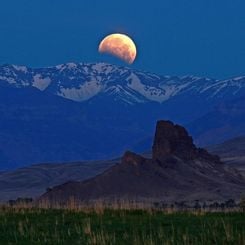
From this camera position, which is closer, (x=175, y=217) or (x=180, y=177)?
(x=175, y=217)

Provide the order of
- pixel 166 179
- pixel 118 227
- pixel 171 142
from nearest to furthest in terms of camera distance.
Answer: pixel 118 227 → pixel 166 179 → pixel 171 142

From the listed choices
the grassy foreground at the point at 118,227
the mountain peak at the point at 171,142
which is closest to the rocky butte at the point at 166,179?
the mountain peak at the point at 171,142

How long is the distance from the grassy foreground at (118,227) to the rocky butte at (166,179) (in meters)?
54.2

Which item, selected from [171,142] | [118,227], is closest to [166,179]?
[171,142]

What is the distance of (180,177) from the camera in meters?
93.4

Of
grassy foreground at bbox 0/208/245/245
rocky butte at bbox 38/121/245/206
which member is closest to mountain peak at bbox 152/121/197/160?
rocky butte at bbox 38/121/245/206

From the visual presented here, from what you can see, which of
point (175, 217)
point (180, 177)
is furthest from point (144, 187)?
point (175, 217)

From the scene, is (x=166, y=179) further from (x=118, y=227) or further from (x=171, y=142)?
(x=118, y=227)

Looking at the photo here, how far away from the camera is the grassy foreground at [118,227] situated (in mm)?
20516

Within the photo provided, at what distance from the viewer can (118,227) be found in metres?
23.4

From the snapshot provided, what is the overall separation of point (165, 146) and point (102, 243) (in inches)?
3061

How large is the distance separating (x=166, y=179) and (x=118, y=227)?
227 ft

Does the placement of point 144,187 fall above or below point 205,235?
above

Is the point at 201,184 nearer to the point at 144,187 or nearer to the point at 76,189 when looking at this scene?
the point at 144,187
